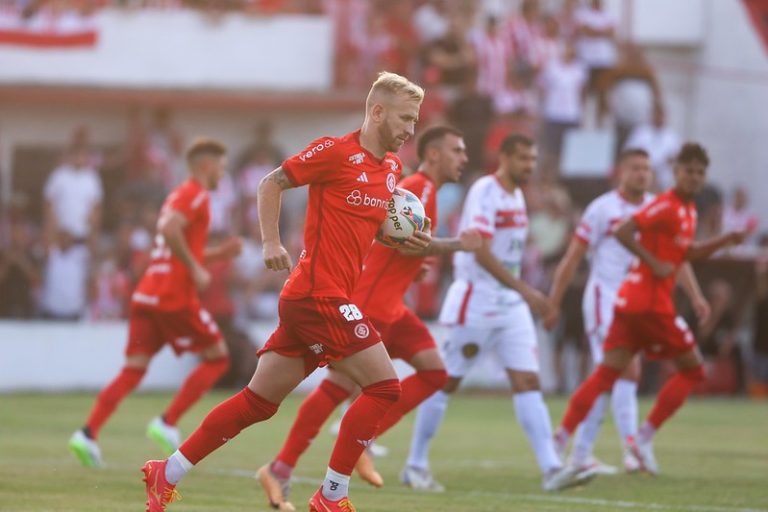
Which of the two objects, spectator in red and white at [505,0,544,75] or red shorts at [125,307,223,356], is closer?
red shorts at [125,307,223,356]

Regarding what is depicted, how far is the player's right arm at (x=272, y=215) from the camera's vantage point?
805 cm

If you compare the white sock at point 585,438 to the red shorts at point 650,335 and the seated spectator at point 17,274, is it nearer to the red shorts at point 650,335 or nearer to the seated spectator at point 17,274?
the red shorts at point 650,335

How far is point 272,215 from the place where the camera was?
8297 mm

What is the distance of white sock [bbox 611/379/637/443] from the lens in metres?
13.3

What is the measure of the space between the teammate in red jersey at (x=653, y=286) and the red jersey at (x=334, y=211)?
411 cm

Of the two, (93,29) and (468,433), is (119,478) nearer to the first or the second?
(468,433)

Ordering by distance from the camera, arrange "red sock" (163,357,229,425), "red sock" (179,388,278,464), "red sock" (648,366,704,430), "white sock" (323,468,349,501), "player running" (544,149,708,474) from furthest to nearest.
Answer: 1. "red sock" (163,357,229,425)
2. "player running" (544,149,708,474)
3. "red sock" (648,366,704,430)
4. "red sock" (179,388,278,464)
5. "white sock" (323,468,349,501)

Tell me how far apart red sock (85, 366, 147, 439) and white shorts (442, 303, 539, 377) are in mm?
2778

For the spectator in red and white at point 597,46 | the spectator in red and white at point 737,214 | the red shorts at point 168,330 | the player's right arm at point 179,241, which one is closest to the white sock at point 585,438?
the red shorts at point 168,330

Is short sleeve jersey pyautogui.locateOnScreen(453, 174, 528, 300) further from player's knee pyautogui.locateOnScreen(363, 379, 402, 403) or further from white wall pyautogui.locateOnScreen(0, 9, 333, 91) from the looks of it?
white wall pyautogui.locateOnScreen(0, 9, 333, 91)

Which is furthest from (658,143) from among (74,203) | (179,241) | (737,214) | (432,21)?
(179,241)

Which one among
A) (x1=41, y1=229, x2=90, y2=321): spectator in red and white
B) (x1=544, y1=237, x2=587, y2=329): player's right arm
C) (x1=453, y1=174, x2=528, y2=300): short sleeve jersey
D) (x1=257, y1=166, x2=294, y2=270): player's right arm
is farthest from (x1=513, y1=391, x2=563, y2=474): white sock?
(x1=41, y1=229, x2=90, y2=321): spectator in red and white

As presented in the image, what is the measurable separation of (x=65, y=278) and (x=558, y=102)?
825 centimetres

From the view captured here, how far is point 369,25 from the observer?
2502 cm
